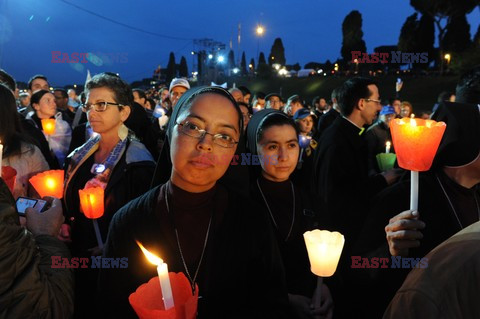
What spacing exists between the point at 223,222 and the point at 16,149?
228cm

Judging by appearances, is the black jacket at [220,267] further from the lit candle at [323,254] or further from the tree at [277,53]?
the tree at [277,53]

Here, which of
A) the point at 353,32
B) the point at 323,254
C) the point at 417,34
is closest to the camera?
the point at 323,254

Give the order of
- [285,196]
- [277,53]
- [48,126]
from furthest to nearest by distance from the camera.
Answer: [277,53] → [48,126] → [285,196]

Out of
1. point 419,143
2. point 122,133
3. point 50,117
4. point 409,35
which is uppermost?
point 409,35

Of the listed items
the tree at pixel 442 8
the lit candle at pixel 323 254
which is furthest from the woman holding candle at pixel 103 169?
the tree at pixel 442 8

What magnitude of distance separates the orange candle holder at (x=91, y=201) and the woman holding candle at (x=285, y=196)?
114 centimetres

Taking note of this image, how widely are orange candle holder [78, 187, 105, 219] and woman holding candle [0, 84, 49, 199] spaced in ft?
2.69

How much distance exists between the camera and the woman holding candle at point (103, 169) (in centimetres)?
273

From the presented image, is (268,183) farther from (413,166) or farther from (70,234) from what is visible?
(70,234)

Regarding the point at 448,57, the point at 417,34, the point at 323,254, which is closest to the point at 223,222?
the point at 323,254

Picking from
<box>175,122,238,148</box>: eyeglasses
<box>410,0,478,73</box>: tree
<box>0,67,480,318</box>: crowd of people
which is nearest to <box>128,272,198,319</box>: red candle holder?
<box>0,67,480,318</box>: crowd of people

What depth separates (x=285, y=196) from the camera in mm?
2705

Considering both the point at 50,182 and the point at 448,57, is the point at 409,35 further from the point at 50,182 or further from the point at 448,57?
the point at 50,182

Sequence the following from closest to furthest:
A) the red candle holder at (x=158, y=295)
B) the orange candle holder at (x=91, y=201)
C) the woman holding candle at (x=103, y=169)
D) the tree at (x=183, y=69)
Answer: the red candle holder at (x=158, y=295), the orange candle holder at (x=91, y=201), the woman holding candle at (x=103, y=169), the tree at (x=183, y=69)
